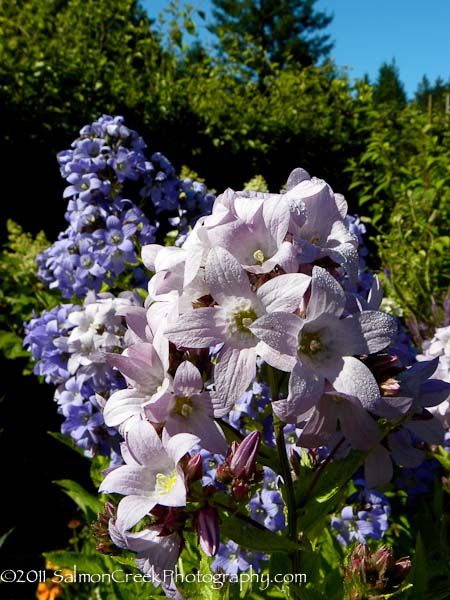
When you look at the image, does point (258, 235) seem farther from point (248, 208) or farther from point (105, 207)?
point (105, 207)

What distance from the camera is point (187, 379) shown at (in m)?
0.94

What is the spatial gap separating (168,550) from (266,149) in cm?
672

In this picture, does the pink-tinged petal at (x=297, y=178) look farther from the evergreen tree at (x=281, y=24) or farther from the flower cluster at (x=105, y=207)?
the evergreen tree at (x=281, y=24)

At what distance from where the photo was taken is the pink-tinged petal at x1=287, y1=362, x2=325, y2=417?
2.81 feet

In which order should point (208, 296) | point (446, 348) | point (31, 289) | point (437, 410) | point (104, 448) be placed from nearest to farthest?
point (208, 296) < point (437, 410) < point (446, 348) < point (104, 448) < point (31, 289)

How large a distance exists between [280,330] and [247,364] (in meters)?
0.09

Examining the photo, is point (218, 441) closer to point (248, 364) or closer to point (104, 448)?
point (248, 364)

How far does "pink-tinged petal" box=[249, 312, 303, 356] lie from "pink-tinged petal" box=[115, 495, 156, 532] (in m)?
0.36

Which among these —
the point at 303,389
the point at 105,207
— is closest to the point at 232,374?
the point at 303,389

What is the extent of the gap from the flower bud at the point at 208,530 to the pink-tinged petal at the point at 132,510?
9 cm

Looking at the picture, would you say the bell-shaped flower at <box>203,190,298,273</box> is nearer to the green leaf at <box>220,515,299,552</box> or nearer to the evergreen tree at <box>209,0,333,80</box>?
the green leaf at <box>220,515,299,552</box>

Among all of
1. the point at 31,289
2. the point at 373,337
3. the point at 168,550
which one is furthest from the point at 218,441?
the point at 31,289

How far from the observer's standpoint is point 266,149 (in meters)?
7.22

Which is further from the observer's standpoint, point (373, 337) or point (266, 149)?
point (266, 149)
